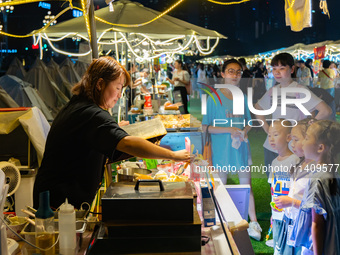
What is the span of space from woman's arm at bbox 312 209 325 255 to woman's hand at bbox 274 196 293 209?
445 millimetres

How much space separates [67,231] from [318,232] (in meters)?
1.68

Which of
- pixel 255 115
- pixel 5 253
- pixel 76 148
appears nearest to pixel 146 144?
pixel 76 148

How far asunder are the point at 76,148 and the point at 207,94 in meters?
1.25

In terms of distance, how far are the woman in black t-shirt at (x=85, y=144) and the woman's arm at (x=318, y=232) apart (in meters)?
1.00

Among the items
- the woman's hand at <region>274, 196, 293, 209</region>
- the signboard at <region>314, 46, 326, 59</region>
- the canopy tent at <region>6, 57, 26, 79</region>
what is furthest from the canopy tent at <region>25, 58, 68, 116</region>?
the signboard at <region>314, 46, 326, 59</region>

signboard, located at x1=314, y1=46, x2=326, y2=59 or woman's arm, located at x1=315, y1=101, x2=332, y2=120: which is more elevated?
signboard, located at x1=314, y1=46, x2=326, y2=59

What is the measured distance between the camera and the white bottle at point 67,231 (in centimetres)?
172

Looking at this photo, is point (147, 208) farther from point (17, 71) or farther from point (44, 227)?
point (17, 71)

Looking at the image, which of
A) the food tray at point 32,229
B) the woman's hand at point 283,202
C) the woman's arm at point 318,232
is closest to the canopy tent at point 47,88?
the woman's hand at point 283,202

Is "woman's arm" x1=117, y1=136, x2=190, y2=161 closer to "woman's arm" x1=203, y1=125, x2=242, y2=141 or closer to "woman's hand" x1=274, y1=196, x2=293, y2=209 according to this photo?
"woman's arm" x1=203, y1=125, x2=242, y2=141

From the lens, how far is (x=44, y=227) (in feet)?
5.73

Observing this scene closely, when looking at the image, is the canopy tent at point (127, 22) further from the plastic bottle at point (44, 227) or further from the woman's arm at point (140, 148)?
the plastic bottle at point (44, 227)

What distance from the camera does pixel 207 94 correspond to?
3318 millimetres

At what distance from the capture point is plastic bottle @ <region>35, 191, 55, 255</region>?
5.65 feet
